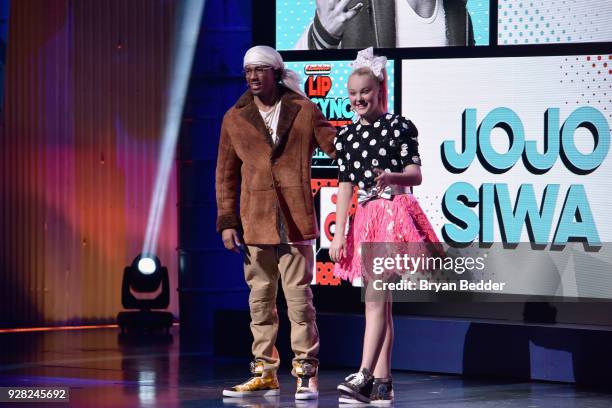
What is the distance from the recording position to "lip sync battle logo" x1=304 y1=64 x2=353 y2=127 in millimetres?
7219

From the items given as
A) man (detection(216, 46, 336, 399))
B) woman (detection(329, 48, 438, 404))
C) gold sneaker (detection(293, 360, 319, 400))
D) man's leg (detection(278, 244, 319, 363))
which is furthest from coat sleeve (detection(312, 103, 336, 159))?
gold sneaker (detection(293, 360, 319, 400))

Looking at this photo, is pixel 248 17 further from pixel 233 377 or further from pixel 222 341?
pixel 233 377

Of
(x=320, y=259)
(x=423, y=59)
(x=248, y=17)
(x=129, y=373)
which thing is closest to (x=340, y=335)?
(x=320, y=259)

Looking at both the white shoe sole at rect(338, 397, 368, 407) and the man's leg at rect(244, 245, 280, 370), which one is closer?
the white shoe sole at rect(338, 397, 368, 407)

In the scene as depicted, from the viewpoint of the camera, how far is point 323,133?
551 centimetres

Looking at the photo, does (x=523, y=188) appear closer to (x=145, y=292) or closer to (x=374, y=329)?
(x=374, y=329)

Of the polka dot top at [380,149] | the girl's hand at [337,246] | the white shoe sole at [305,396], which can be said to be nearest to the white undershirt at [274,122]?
the girl's hand at [337,246]

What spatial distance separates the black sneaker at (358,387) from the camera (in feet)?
16.8

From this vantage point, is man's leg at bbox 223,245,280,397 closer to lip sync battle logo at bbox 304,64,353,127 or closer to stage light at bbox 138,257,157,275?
lip sync battle logo at bbox 304,64,353,127

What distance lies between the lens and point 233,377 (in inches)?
248

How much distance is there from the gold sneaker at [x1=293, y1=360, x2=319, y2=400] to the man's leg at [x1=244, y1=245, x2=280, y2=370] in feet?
0.64

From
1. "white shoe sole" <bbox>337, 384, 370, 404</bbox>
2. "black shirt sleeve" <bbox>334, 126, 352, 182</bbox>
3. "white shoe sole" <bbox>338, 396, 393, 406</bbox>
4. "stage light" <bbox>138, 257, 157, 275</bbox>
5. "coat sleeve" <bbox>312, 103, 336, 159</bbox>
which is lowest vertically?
"white shoe sole" <bbox>338, 396, 393, 406</bbox>

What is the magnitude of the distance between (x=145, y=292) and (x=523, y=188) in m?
3.84

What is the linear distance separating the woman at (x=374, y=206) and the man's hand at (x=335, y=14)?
6.57 ft
